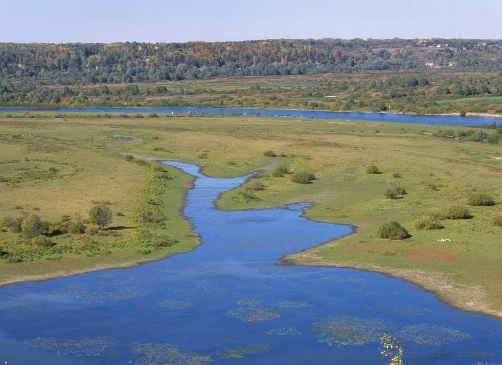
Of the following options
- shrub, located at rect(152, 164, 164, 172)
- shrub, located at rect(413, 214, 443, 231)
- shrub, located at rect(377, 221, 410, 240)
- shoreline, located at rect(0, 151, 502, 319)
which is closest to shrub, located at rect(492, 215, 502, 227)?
shrub, located at rect(413, 214, 443, 231)

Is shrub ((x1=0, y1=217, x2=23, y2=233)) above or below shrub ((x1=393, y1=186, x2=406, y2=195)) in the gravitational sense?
below

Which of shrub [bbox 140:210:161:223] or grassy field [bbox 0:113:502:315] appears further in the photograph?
shrub [bbox 140:210:161:223]

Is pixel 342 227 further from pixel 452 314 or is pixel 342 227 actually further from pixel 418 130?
pixel 418 130

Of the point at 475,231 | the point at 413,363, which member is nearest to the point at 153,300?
the point at 413,363

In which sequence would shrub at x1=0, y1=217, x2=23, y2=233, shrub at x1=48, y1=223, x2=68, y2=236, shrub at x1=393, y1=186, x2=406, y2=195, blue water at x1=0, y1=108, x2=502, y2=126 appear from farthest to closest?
blue water at x1=0, y1=108, x2=502, y2=126 < shrub at x1=393, y1=186, x2=406, y2=195 < shrub at x1=0, y1=217, x2=23, y2=233 < shrub at x1=48, y1=223, x2=68, y2=236

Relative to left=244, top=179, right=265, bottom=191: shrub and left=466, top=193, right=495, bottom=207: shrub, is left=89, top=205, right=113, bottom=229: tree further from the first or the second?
left=466, top=193, right=495, bottom=207: shrub

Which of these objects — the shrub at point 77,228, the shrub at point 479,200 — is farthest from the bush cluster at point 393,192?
the shrub at point 77,228

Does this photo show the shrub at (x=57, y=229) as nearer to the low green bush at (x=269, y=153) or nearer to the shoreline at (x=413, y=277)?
the shoreline at (x=413, y=277)
